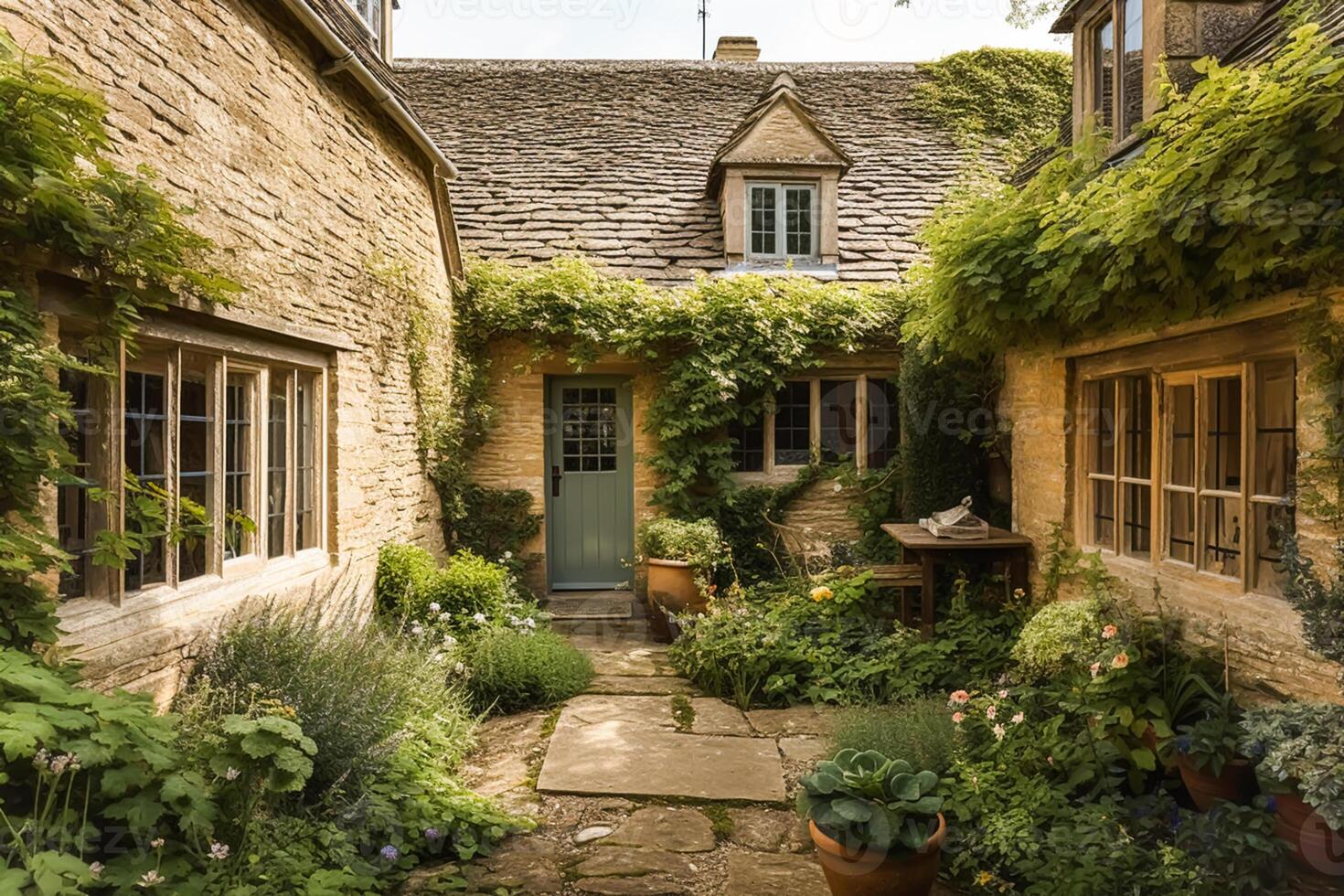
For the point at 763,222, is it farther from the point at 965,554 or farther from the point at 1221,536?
the point at 1221,536

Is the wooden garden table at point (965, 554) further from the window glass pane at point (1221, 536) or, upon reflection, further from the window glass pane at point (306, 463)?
the window glass pane at point (306, 463)

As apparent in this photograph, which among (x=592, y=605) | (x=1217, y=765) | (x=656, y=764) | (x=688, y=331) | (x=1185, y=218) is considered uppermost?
(x=688, y=331)

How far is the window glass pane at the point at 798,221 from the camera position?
10758mm

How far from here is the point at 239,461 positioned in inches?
220

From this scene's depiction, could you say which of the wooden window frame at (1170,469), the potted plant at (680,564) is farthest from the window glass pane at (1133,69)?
the potted plant at (680,564)

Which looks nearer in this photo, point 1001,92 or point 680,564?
point 680,564

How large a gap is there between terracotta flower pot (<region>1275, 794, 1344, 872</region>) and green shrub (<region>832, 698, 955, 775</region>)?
1534mm

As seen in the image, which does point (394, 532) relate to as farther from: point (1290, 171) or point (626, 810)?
point (1290, 171)

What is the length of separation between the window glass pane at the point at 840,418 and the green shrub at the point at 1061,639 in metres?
4.94

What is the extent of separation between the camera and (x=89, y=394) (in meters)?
4.14

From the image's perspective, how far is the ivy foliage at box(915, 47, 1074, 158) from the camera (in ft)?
41.5

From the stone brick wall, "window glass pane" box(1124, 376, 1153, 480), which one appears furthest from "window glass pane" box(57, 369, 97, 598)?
"window glass pane" box(1124, 376, 1153, 480)

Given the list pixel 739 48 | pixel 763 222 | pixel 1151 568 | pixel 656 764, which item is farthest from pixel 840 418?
pixel 739 48

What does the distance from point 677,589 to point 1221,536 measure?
193 inches
